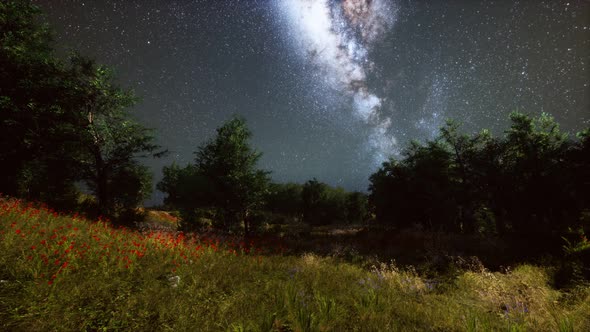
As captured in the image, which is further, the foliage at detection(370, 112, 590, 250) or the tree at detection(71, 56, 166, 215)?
the foliage at detection(370, 112, 590, 250)

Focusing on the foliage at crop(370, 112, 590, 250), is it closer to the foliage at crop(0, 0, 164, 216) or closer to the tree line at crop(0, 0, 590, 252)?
the tree line at crop(0, 0, 590, 252)

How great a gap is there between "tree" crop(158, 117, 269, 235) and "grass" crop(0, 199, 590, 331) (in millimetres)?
9082

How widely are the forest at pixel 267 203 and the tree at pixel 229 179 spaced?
0.29ft

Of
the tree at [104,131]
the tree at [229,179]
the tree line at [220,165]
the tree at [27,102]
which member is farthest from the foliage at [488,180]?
the tree at [27,102]

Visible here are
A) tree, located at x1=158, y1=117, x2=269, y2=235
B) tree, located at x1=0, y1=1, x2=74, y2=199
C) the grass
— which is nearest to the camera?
the grass

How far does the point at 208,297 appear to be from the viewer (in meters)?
4.85

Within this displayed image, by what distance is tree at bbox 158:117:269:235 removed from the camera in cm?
1617

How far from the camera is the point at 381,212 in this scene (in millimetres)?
26547

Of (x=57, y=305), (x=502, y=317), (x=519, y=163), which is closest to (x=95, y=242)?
(x=57, y=305)

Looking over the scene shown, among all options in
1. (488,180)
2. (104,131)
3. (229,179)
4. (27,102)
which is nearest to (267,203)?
(229,179)

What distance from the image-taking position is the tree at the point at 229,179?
1617cm

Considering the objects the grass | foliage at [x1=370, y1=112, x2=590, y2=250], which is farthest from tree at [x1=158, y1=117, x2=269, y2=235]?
foliage at [x1=370, y1=112, x2=590, y2=250]

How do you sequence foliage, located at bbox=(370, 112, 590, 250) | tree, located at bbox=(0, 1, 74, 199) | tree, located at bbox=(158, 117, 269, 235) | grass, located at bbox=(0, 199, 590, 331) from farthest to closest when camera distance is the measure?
foliage, located at bbox=(370, 112, 590, 250)
tree, located at bbox=(158, 117, 269, 235)
tree, located at bbox=(0, 1, 74, 199)
grass, located at bbox=(0, 199, 590, 331)

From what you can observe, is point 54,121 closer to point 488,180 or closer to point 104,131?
point 104,131
